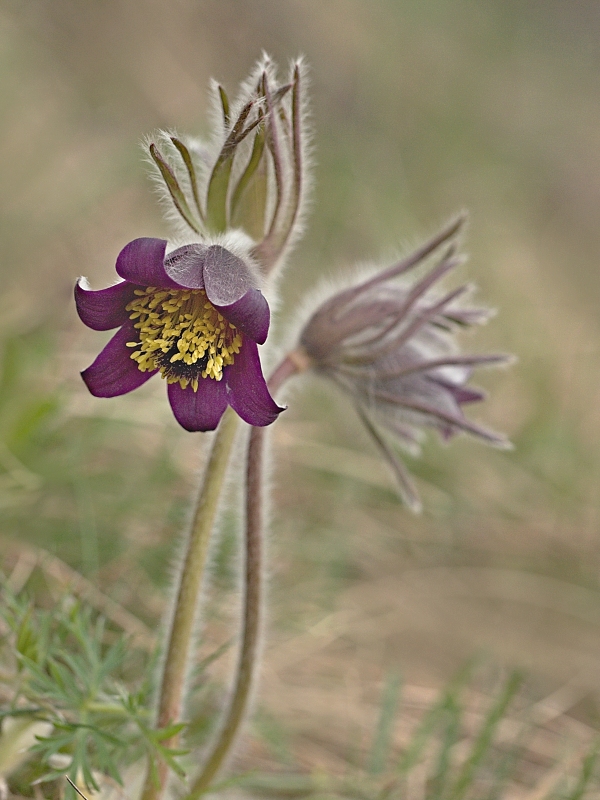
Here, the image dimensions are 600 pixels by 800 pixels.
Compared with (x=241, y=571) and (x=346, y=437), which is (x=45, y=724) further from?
(x=346, y=437)

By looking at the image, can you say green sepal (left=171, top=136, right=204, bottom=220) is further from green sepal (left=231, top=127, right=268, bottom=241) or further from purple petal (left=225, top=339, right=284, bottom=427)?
purple petal (left=225, top=339, right=284, bottom=427)

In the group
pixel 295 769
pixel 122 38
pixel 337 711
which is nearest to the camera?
pixel 295 769

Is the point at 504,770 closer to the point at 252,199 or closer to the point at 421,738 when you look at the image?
the point at 421,738

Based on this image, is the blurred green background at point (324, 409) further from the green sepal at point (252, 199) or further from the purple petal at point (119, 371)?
the purple petal at point (119, 371)

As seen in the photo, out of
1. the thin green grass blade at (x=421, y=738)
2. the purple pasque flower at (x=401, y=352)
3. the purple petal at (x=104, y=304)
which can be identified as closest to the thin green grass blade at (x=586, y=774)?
the thin green grass blade at (x=421, y=738)

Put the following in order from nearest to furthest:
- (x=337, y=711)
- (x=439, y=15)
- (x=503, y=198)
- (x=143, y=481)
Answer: (x=337, y=711) < (x=143, y=481) < (x=503, y=198) < (x=439, y=15)

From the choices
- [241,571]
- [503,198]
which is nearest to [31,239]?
[241,571]

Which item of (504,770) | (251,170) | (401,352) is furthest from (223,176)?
(504,770)
